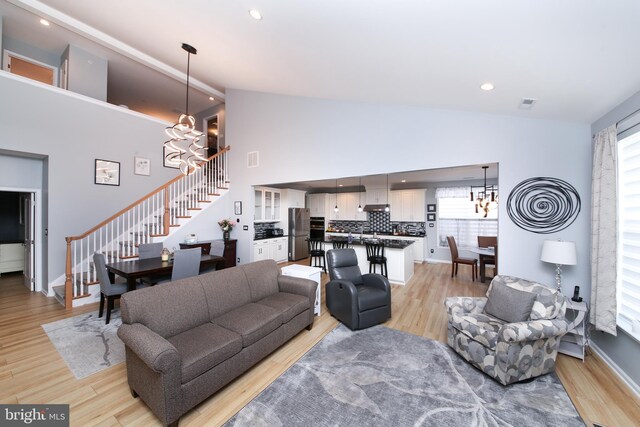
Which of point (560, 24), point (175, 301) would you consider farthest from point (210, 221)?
point (560, 24)

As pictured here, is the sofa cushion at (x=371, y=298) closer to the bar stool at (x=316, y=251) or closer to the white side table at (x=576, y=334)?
the white side table at (x=576, y=334)

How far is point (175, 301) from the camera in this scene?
7.73 feet

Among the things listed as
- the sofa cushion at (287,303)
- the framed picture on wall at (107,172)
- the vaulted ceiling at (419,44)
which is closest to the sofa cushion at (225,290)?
the sofa cushion at (287,303)

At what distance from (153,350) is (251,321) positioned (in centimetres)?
89

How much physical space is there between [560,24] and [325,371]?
3.25 metres

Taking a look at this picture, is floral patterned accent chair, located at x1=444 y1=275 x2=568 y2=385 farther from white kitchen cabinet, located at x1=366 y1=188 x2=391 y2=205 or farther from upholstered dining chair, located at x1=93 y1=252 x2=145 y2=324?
white kitchen cabinet, located at x1=366 y1=188 x2=391 y2=205

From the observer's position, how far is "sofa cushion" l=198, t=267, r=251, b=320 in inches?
104

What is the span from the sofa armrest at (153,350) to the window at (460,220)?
767 centimetres

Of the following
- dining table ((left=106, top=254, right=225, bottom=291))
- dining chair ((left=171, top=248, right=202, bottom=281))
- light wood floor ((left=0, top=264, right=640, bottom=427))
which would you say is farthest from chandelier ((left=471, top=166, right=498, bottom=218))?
dining table ((left=106, top=254, right=225, bottom=291))

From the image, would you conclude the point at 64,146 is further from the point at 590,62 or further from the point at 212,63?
the point at 590,62

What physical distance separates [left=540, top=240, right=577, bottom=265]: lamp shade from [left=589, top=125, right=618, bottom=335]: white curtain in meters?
0.17

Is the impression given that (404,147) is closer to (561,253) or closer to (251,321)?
(561,253)

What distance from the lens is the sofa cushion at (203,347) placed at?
185 centimetres

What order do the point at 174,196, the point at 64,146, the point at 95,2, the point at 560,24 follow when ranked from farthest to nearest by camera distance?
the point at 174,196 < the point at 64,146 < the point at 95,2 < the point at 560,24
